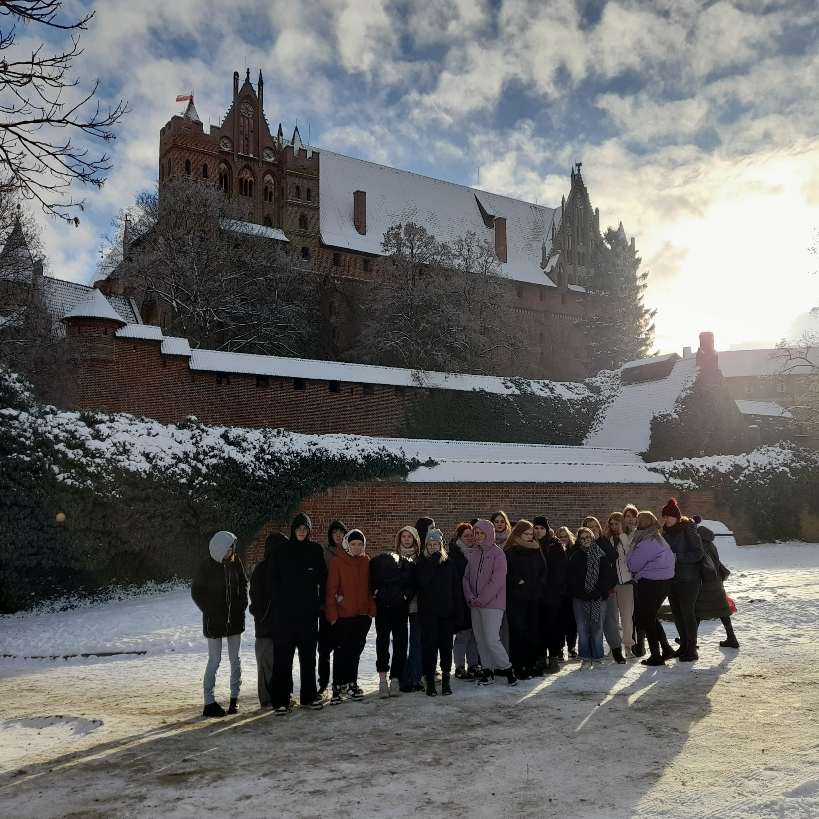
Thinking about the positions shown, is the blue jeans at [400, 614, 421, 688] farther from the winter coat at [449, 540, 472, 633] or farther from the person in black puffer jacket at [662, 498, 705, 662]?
the person in black puffer jacket at [662, 498, 705, 662]

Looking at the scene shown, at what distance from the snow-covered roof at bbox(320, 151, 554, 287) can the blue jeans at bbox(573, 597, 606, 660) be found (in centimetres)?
3368

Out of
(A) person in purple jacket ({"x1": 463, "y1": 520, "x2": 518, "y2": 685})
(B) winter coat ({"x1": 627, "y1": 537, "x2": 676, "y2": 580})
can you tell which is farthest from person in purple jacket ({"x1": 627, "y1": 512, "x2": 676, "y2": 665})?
(A) person in purple jacket ({"x1": 463, "y1": 520, "x2": 518, "y2": 685})

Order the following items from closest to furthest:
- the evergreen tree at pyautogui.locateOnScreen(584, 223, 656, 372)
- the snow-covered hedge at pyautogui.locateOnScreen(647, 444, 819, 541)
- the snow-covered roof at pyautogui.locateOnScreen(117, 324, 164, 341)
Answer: the snow-covered roof at pyautogui.locateOnScreen(117, 324, 164, 341), the snow-covered hedge at pyautogui.locateOnScreen(647, 444, 819, 541), the evergreen tree at pyautogui.locateOnScreen(584, 223, 656, 372)

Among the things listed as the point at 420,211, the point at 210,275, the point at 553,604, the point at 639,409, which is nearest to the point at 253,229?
the point at 210,275

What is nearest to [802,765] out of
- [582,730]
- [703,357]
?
[582,730]

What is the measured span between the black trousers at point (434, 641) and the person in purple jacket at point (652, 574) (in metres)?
2.32

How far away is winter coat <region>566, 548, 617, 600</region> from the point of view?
8047 mm

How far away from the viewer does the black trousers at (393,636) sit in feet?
22.8

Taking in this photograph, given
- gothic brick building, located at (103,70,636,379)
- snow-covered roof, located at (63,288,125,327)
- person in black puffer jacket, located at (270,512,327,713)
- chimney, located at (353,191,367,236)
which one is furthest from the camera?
chimney, located at (353,191,367,236)

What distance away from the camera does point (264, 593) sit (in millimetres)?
6598

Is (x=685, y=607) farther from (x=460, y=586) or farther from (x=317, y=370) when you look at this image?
(x=317, y=370)

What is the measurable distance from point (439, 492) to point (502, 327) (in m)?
17.3

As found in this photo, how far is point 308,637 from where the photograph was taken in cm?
655

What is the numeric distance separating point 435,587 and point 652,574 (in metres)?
2.60
